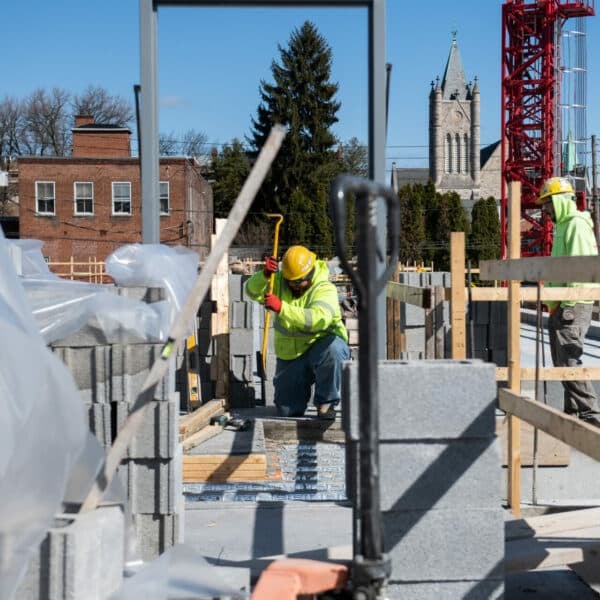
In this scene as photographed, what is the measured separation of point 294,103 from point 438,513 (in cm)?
5115

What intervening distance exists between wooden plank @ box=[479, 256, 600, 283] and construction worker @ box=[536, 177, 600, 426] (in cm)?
224

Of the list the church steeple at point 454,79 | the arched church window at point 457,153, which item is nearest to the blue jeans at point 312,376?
the arched church window at point 457,153

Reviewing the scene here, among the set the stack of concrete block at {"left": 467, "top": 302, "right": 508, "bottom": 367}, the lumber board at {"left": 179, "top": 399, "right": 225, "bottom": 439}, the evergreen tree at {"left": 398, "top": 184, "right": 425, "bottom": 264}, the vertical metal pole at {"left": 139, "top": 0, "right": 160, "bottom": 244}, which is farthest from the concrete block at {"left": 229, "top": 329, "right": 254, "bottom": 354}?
the evergreen tree at {"left": 398, "top": 184, "right": 425, "bottom": 264}

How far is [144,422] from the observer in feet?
13.8

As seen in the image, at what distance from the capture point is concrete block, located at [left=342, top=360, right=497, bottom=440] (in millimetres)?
3318

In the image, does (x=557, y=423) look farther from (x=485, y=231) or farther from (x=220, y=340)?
(x=485, y=231)

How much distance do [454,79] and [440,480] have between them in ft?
331

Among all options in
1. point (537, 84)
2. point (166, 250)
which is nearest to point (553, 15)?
point (537, 84)

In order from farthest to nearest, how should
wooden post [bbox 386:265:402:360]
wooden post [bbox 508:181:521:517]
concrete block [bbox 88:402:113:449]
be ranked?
wooden post [bbox 386:265:402:360], wooden post [bbox 508:181:521:517], concrete block [bbox 88:402:113:449]

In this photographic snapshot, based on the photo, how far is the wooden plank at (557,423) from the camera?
3373mm

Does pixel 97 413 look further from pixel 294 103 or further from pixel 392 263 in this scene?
pixel 294 103

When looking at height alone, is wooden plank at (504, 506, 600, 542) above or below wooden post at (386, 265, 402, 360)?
below

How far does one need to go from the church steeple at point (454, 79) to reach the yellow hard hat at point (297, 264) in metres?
93.6

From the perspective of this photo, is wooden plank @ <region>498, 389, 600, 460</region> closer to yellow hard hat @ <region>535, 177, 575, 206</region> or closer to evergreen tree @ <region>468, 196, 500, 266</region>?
yellow hard hat @ <region>535, 177, 575, 206</region>
